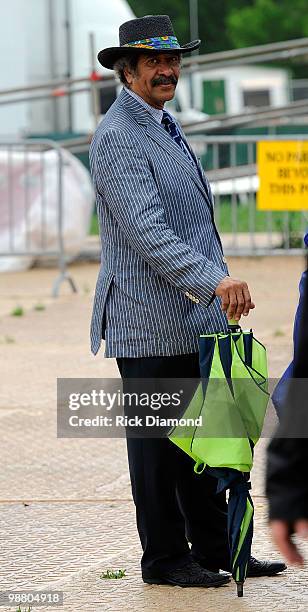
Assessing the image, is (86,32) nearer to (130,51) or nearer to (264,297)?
(264,297)

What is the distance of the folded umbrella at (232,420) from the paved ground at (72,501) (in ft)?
0.83

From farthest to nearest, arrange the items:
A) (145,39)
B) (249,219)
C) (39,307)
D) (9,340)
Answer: (249,219)
(39,307)
(9,340)
(145,39)

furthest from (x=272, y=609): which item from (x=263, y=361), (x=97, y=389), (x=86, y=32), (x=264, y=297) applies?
(x=86, y=32)

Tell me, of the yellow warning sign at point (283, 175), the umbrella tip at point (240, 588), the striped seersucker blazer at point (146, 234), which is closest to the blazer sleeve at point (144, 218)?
the striped seersucker blazer at point (146, 234)

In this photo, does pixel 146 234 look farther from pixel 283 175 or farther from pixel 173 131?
pixel 283 175

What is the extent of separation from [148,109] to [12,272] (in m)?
9.69

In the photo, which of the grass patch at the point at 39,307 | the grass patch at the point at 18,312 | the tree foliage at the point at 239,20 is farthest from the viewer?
the tree foliage at the point at 239,20

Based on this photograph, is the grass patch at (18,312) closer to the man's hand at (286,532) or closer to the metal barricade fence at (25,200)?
the metal barricade fence at (25,200)

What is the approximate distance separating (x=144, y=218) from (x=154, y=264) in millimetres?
142

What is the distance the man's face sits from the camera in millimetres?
4398

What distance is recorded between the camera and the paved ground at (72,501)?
438 cm

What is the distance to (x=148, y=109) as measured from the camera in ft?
14.6

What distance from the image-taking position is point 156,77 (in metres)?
4.41

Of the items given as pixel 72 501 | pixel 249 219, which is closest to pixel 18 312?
pixel 249 219
